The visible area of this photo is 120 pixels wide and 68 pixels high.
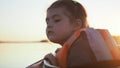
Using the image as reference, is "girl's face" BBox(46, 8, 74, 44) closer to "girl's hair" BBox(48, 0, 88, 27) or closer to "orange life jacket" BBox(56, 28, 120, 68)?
"girl's hair" BBox(48, 0, 88, 27)

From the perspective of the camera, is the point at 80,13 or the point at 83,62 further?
the point at 80,13

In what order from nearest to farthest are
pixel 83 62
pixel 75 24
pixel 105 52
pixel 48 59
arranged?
pixel 83 62 < pixel 105 52 < pixel 48 59 < pixel 75 24

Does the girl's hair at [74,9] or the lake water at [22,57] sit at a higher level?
the girl's hair at [74,9]

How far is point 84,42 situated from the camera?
1676 millimetres

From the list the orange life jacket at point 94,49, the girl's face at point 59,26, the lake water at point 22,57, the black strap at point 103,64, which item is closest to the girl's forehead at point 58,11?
the girl's face at point 59,26

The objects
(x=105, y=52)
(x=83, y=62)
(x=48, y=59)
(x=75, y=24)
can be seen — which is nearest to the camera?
(x=83, y=62)

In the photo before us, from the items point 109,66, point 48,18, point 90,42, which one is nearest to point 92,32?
point 90,42

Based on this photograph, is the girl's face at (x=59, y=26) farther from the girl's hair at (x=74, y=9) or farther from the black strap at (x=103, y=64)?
the black strap at (x=103, y=64)

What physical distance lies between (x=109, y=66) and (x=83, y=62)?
Answer: 174 millimetres

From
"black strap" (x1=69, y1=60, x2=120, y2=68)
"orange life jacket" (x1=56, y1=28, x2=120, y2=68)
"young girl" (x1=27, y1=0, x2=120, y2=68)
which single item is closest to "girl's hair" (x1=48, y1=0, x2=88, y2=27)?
"young girl" (x1=27, y1=0, x2=120, y2=68)

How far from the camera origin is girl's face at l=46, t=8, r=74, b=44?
1.90m

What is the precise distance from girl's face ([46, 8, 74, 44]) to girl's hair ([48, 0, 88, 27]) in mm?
38

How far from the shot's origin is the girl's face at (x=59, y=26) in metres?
1.90

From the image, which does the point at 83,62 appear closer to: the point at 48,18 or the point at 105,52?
the point at 105,52
